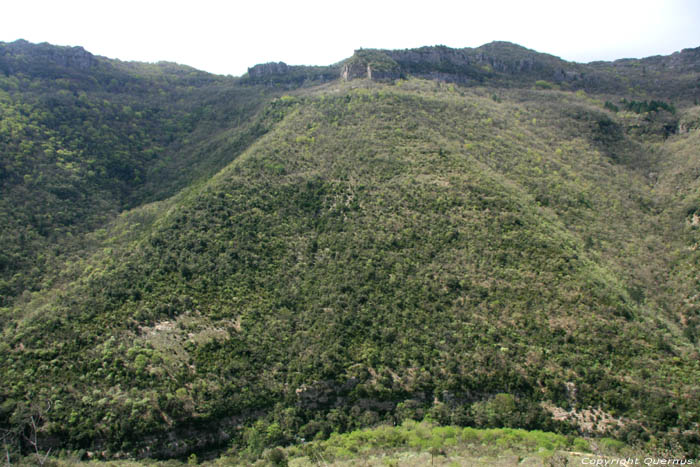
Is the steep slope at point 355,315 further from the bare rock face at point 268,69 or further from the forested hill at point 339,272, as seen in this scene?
the bare rock face at point 268,69

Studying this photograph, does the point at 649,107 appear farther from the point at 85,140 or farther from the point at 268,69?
the point at 85,140

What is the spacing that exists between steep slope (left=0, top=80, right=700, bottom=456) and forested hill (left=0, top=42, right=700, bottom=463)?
29cm

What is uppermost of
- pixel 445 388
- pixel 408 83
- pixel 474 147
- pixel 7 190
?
pixel 408 83

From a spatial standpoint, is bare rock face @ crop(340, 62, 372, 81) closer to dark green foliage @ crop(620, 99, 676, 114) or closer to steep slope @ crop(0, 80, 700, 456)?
steep slope @ crop(0, 80, 700, 456)

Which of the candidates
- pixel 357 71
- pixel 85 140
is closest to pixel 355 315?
pixel 85 140

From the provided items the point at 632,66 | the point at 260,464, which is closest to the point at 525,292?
the point at 260,464

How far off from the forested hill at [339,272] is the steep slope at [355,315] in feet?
0.94

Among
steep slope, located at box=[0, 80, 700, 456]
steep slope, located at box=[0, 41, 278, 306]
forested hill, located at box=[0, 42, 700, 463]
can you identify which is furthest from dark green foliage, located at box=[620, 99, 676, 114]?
steep slope, located at box=[0, 41, 278, 306]

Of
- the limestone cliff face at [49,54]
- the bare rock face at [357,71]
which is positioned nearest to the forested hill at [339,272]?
the limestone cliff face at [49,54]

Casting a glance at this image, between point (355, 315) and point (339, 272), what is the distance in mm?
8178

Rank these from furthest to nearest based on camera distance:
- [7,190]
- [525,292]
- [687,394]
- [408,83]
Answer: [408,83] < [7,190] < [525,292] < [687,394]

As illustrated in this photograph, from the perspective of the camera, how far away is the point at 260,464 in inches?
1426

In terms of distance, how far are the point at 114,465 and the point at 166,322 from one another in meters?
16.0

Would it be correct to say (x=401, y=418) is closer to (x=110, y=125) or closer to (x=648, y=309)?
(x=648, y=309)
